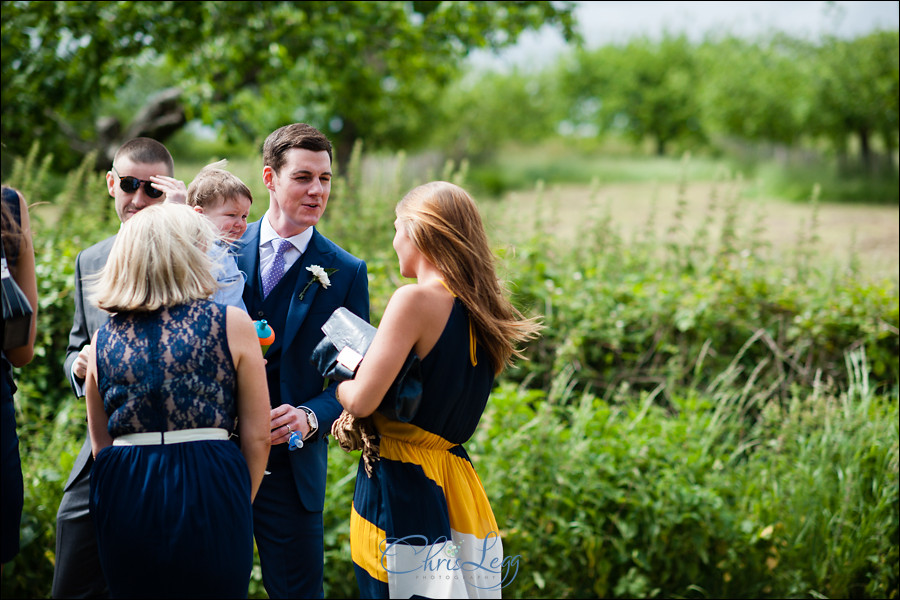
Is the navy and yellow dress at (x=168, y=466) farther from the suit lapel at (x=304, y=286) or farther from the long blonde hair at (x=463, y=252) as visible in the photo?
the long blonde hair at (x=463, y=252)

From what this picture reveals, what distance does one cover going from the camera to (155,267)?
2.05m

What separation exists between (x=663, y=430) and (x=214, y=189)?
2914 mm

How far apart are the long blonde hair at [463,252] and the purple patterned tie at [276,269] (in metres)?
0.55

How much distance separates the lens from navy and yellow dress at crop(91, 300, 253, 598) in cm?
203

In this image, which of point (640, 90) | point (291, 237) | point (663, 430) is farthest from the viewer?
point (640, 90)

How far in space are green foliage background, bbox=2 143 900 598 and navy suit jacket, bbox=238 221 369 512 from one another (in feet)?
2.15

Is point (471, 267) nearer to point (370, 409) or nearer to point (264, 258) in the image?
point (370, 409)

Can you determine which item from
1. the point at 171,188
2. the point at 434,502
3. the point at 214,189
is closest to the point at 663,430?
the point at 434,502

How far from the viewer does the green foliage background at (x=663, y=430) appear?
3.79 meters

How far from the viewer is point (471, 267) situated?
2346 mm

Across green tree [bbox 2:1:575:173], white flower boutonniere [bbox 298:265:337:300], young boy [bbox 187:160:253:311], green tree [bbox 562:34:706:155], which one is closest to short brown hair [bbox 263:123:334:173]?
young boy [bbox 187:160:253:311]

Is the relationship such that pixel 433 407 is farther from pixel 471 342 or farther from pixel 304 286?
pixel 304 286

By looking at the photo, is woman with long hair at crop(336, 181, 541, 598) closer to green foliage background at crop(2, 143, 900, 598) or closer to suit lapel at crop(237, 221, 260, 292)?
green foliage background at crop(2, 143, 900, 598)

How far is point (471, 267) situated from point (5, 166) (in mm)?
6724
